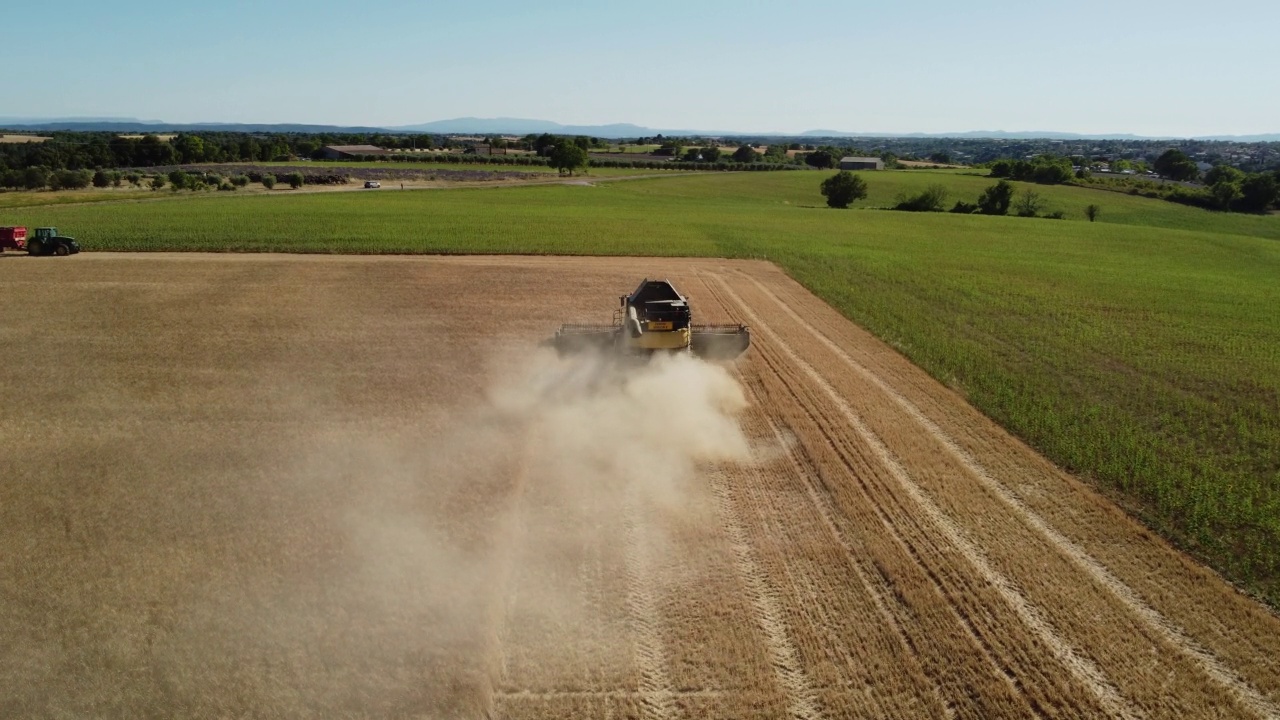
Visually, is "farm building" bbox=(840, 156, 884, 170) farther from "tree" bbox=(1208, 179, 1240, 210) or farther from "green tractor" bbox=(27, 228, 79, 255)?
"green tractor" bbox=(27, 228, 79, 255)

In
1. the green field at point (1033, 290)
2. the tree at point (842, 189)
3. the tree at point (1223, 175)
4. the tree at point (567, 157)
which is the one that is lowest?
the green field at point (1033, 290)

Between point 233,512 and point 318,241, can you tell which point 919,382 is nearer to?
point 233,512

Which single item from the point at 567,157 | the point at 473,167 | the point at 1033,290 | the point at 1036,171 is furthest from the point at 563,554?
Answer: the point at 1036,171

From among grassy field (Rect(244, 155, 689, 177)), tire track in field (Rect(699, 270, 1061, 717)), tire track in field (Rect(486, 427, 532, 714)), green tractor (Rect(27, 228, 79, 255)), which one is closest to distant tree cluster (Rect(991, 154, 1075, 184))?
grassy field (Rect(244, 155, 689, 177))

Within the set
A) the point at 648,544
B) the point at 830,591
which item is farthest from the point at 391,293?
the point at 830,591

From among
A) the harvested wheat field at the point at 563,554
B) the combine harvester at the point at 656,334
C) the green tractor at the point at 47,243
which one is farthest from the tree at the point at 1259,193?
the green tractor at the point at 47,243

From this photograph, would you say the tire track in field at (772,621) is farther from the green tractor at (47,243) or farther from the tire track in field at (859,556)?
the green tractor at (47,243)
